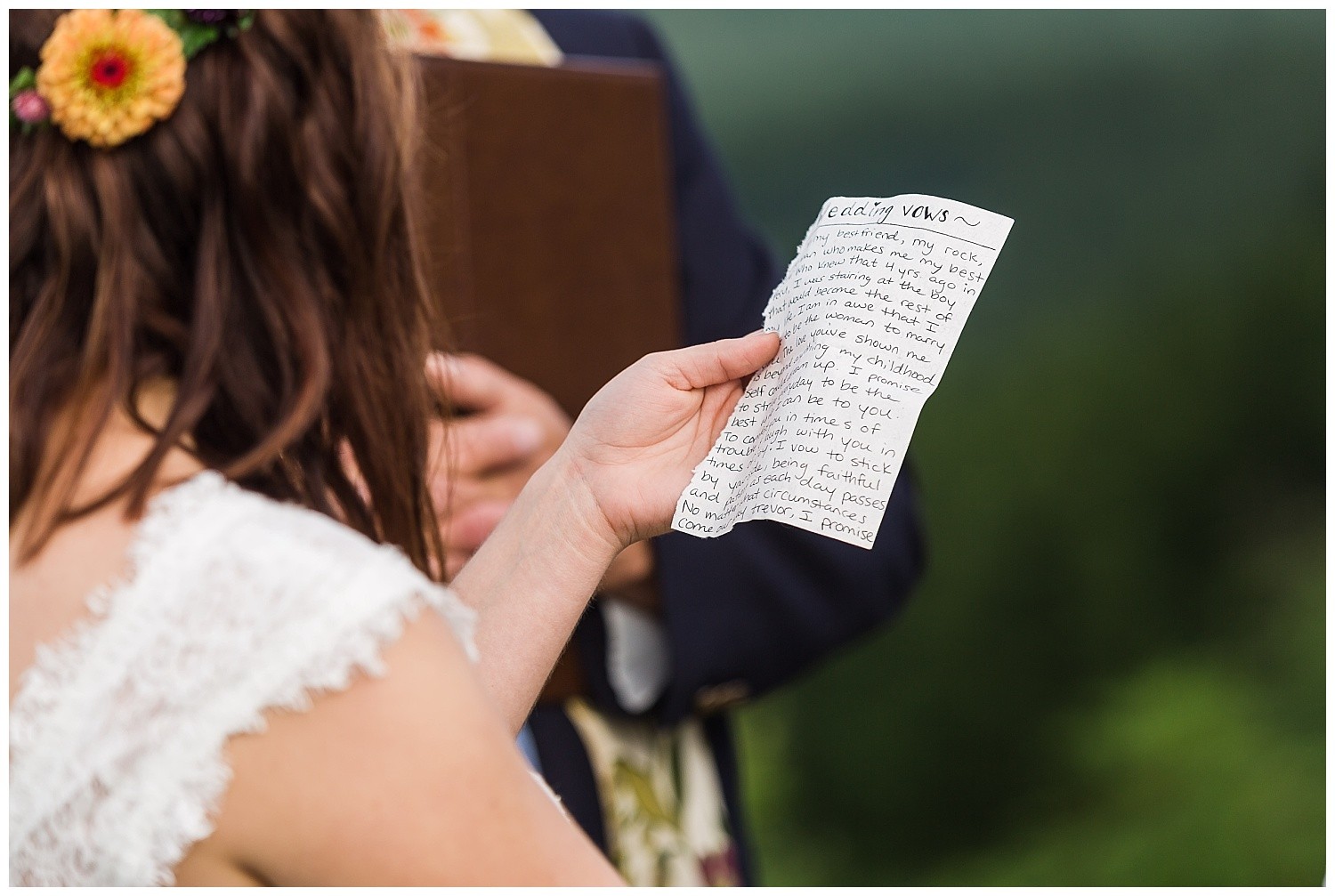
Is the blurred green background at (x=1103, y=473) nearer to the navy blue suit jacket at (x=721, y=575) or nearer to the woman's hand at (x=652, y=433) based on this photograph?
the navy blue suit jacket at (x=721, y=575)

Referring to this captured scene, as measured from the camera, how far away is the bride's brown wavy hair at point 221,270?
0.74 meters

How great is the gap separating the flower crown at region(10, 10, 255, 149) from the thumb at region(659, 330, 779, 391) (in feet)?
1.14

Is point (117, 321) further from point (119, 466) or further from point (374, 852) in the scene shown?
point (374, 852)

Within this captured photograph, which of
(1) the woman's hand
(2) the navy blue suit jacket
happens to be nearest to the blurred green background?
(2) the navy blue suit jacket

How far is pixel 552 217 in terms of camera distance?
4.37 feet

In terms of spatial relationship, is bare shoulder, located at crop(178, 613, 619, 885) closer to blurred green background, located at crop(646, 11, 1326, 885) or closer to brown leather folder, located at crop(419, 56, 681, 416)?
brown leather folder, located at crop(419, 56, 681, 416)

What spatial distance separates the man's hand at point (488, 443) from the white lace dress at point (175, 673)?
1.87 ft

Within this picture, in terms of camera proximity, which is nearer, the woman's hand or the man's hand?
the woman's hand

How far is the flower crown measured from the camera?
2.44 feet

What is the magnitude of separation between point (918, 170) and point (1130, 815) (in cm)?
124

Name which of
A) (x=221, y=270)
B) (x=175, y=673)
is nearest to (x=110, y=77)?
(x=221, y=270)

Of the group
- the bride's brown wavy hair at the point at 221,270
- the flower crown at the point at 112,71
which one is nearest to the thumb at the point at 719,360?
the bride's brown wavy hair at the point at 221,270

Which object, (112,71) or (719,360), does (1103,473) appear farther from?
(112,71)

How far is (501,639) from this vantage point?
865 mm
